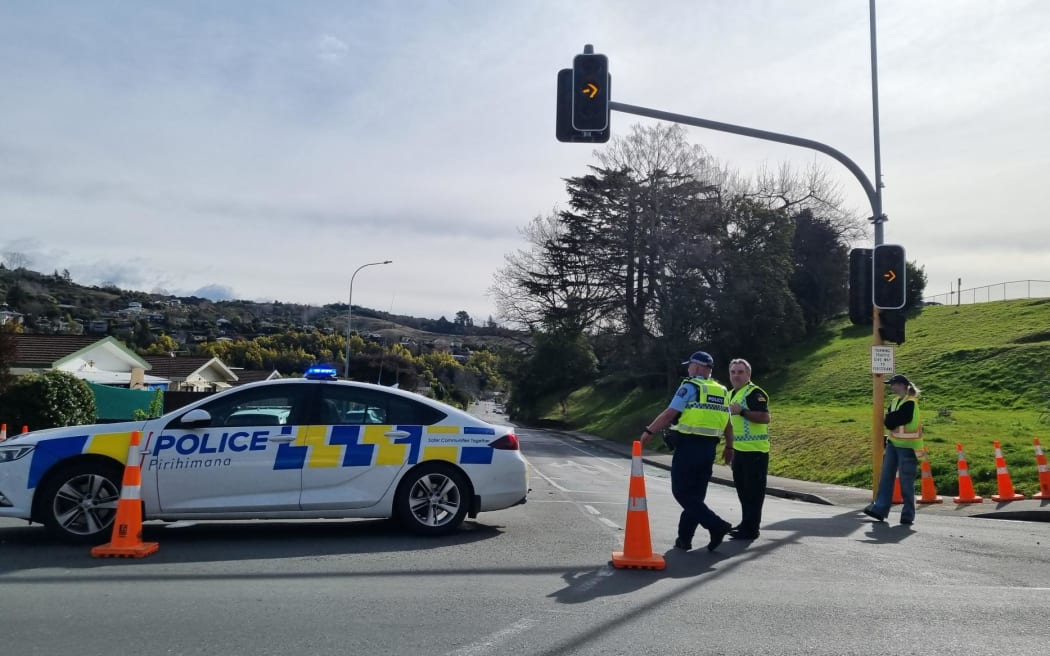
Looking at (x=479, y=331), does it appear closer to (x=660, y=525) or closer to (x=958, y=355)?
(x=958, y=355)

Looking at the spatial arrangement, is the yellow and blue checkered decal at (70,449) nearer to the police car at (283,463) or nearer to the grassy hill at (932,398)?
the police car at (283,463)

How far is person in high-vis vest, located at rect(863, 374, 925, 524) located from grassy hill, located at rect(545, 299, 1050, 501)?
9.14 feet

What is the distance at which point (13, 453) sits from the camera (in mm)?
7840

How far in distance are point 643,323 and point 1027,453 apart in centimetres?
2972

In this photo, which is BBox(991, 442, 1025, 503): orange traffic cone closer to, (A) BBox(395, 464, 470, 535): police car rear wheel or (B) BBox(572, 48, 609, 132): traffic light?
(B) BBox(572, 48, 609, 132): traffic light

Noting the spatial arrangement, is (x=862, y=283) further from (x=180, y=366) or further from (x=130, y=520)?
(x=180, y=366)

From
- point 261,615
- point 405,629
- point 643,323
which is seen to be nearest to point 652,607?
point 405,629

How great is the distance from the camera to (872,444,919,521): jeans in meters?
10.8

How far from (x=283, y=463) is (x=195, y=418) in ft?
2.89

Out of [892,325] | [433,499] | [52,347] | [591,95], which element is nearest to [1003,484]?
[892,325]

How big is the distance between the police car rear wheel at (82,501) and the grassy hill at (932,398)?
10926 millimetres

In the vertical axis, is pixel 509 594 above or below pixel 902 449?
below

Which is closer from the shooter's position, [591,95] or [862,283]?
[591,95]

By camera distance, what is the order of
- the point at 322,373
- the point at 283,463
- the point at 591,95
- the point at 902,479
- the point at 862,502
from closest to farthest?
1. the point at 283,463
2. the point at 322,373
3. the point at 902,479
4. the point at 591,95
5. the point at 862,502
